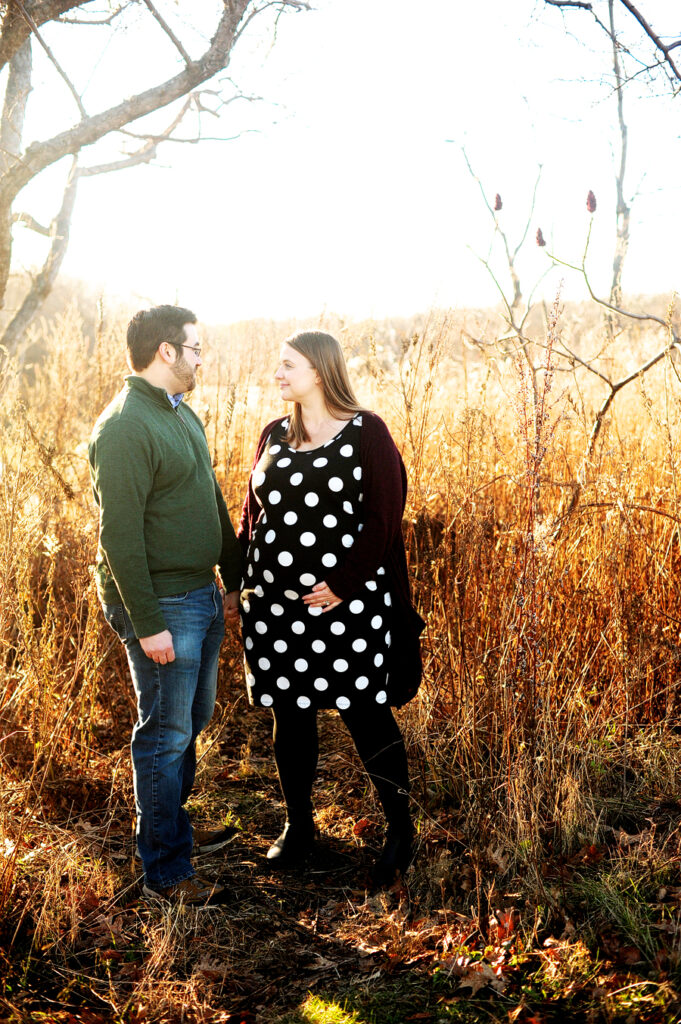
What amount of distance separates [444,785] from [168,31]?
3.89 m

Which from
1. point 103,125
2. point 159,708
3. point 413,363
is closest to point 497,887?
point 159,708

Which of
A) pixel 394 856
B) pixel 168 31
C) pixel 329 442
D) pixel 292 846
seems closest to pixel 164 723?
pixel 292 846

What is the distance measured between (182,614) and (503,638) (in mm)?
1313

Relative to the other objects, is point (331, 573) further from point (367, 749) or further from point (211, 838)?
point (211, 838)

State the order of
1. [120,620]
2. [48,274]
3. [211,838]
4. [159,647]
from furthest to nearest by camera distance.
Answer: [48,274] → [211,838] → [120,620] → [159,647]

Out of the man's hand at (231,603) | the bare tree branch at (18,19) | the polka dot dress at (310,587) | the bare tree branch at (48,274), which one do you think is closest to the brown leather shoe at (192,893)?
the polka dot dress at (310,587)

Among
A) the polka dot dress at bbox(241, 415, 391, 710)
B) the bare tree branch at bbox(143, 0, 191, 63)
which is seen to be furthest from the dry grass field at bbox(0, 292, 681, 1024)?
the bare tree branch at bbox(143, 0, 191, 63)

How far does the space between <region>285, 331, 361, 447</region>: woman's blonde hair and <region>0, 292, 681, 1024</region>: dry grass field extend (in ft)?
1.96

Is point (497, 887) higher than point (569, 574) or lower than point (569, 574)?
lower

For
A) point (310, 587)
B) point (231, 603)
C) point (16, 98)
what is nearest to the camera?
point (310, 587)

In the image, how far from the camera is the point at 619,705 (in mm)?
3373

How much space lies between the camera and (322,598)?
2568 millimetres

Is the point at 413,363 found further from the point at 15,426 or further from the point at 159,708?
the point at 159,708

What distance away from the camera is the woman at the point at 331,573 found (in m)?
2.60
